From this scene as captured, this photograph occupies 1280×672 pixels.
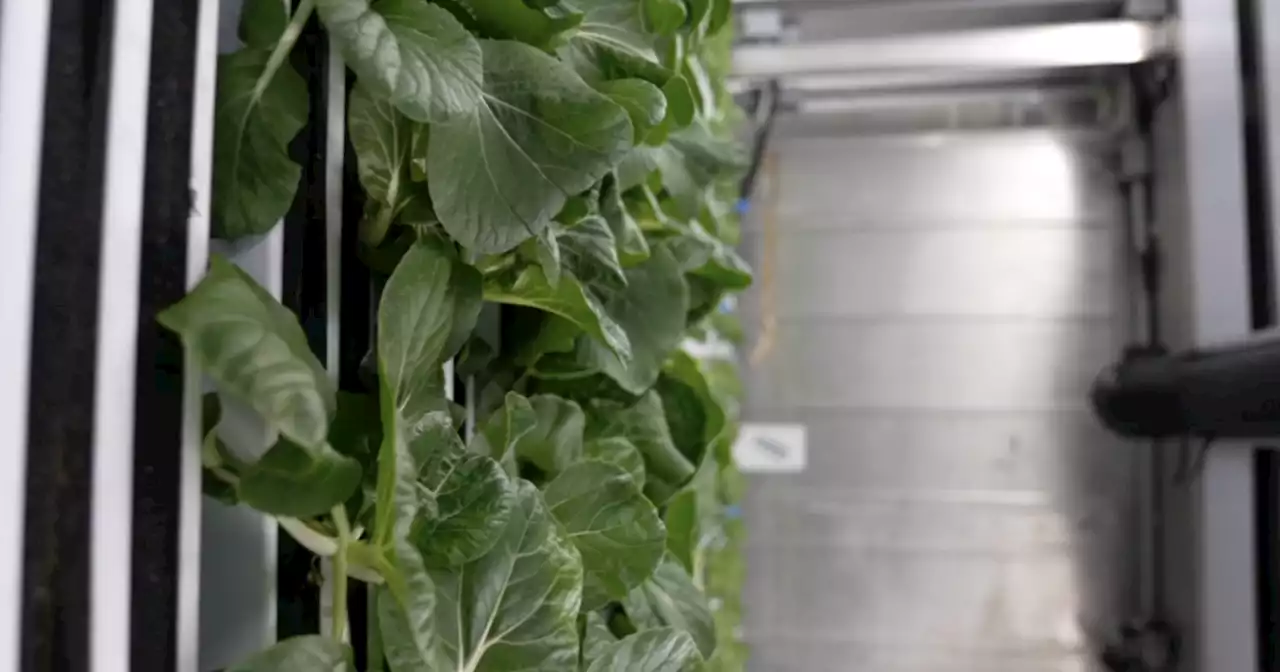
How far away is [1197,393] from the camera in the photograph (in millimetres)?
1245

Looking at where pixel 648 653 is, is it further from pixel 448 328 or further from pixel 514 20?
pixel 514 20

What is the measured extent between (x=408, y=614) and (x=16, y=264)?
17 cm

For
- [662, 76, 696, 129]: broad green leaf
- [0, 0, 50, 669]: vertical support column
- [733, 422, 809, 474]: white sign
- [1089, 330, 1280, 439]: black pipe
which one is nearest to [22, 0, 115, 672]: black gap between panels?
[0, 0, 50, 669]: vertical support column

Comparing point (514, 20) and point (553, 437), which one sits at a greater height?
point (514, 20)

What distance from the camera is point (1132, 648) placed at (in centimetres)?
149

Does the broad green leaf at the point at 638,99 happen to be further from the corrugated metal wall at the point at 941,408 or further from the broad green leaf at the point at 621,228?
the corrugated metal wall at the point at 941,408

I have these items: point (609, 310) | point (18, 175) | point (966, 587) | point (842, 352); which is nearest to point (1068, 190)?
point (842, 352)

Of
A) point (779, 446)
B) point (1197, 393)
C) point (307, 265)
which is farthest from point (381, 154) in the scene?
point (779, 446)

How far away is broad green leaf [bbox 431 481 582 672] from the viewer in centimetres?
40

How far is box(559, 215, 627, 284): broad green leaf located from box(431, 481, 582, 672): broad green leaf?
15cm

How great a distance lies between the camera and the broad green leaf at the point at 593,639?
0.48 meters

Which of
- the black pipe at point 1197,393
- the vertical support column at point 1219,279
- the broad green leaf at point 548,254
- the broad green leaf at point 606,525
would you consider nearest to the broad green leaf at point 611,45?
the broad green leaf at point 548,254

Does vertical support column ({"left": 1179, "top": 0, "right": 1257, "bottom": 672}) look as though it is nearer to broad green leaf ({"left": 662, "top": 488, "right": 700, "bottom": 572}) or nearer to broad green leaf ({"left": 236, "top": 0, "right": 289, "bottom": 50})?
broad green leaf ({"left": 662, "top": 488, "right": 700, "bottom": 572})

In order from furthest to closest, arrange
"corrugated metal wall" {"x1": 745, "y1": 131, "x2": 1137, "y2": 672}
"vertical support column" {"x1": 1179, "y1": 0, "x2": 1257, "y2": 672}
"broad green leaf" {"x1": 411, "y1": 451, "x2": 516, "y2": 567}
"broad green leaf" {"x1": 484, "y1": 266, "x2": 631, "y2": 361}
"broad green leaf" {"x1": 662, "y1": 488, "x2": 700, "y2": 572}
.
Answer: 1. "corrugated metal wall" {"x1": 745, "y1": 131, "x2": 1137, "y2": 672}
2. "vertical support column" {"x1": 1179, "y1": 0, "x2": 1257, "y2": 672}
3. "broad green leaf" {"x1": 662, "y1": 488, "x2": 700, "y2": 572}
4. "broad green leaf" {"x1": 484, "y1": 266, "x2": 631, "y2": 361}
5. "broad green leaf" {"x1": 411, "y1": 451, "x2": 516, "y2": 567}
